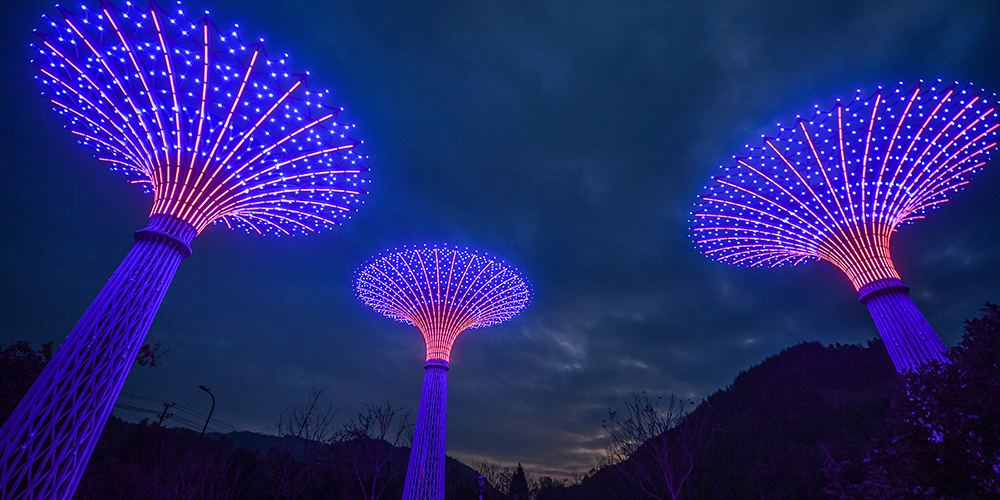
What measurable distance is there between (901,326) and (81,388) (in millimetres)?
20710

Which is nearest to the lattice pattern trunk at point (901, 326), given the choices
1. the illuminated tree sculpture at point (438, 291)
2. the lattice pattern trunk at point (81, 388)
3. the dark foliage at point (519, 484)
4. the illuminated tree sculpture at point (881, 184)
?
the illuminated tree sculpture at point (881, 184)

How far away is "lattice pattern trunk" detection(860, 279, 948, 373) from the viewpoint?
38.9 feet

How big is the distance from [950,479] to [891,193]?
32.4 feet

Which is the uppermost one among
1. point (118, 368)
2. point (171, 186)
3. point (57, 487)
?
point (171, 186)

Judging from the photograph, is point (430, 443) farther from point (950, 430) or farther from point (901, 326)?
point (901, 326)

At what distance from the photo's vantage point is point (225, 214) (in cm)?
1259

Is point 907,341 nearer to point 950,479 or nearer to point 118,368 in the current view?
point 950,479

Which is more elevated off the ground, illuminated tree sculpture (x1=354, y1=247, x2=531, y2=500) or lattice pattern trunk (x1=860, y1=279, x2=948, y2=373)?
illuminated tree sculpture (x1=354, y1=247, x2=531, y2=500)

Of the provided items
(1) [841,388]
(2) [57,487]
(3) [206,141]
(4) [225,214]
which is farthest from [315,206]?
(1) [841,388]

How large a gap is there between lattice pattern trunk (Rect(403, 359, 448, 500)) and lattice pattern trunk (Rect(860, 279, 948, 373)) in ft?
53.2

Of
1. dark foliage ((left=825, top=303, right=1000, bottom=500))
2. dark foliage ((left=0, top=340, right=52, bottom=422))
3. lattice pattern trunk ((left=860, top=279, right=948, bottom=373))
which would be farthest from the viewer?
dark foliage ((left=0, top=340, right=52, bottom=422))

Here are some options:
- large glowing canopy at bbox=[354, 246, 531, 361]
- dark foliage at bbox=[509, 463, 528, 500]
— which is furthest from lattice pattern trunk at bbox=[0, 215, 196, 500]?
dark foliage at bbox=[509, 463, 528, 500]

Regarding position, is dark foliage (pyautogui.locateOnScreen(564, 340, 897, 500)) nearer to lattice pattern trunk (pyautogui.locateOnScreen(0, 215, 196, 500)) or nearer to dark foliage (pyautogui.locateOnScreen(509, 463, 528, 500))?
dark foliage (pyautogui.locateOnScreen(509, 463, 528, 500))

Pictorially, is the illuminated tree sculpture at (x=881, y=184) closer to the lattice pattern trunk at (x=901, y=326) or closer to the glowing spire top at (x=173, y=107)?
the lattice pattern trunk at (x=901, y=326)
